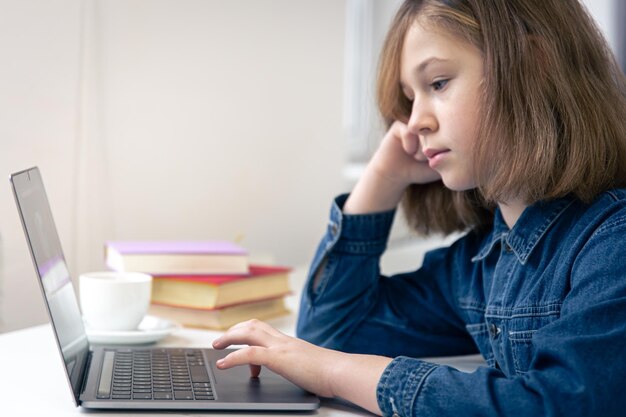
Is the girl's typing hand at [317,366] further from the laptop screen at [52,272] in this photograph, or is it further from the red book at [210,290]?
the red book at [210,290]

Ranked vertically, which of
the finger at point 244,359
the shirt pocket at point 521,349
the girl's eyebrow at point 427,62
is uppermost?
the girl's eyebrow at point 427,62

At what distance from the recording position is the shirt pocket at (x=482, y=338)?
1.09 meters

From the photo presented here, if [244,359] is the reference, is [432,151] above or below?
above

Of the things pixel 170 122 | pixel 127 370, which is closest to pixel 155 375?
pixel 127 370

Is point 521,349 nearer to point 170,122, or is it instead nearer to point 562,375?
point 562,375

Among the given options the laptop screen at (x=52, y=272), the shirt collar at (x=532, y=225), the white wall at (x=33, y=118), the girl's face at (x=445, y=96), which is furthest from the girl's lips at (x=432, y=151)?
the white wall at (x=33, y=118)

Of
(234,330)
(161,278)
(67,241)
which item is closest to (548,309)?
(234,330)

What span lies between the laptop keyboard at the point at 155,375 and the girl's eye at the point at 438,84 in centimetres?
43

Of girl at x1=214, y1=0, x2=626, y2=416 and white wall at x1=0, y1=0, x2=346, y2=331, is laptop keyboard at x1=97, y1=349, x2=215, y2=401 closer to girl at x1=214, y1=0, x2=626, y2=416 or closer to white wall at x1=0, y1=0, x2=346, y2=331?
girl at x1=214, y1=0, x2=626, y2=416

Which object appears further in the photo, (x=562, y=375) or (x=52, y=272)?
(x=52, y=272)

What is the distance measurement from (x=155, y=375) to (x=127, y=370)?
0.04m

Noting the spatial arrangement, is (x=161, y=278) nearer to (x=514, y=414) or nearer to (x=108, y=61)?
(x=108, y=61)

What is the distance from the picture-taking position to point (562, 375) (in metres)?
0.75

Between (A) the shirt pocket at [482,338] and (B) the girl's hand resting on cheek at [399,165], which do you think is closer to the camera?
(A) the shirt pocket at [482,338]
